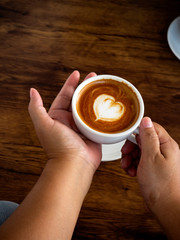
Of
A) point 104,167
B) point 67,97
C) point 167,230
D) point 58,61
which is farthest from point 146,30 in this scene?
point 167,230

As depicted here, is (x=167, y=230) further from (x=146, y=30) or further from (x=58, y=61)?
(x=146, y=30)

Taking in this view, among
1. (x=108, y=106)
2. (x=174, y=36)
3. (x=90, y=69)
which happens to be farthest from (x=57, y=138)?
(x=174, y=36)

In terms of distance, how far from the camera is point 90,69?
1108mm

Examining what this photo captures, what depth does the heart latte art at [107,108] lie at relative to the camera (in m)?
0.80

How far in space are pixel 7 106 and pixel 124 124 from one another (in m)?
0.54

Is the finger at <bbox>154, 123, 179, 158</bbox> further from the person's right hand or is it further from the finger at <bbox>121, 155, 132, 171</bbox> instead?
the finger at <bbox>121, 155, 132, 171</bbox>

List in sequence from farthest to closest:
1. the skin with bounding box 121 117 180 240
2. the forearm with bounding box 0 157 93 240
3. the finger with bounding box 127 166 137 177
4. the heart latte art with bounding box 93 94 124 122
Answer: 1. the finger with bounding box 127 166 137 177
2. the heart latte art with bounding box 93 94 124 122
3. the skin with bounding box 121 117 180 240
4. the forearm with bounding box 0 157 93 240

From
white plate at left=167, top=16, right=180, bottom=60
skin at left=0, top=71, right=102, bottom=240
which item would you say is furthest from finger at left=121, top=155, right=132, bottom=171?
white plate at left=167, top=16, right=180, bottom=60

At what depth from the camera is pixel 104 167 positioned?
3.14 feet

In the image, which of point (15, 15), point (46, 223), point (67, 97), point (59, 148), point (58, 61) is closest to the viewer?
point (46, 223)

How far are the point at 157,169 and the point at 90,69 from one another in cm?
59

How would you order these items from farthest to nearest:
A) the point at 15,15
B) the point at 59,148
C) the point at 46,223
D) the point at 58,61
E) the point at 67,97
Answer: the point at 15,15 < the point at 58,61 < the point at 67,97 < the point at 59,148 < the point at 46,223

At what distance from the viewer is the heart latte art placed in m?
0.80

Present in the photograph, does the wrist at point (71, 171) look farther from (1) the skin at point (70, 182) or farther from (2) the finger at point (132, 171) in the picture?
(2) the finger at point (132, 171)
